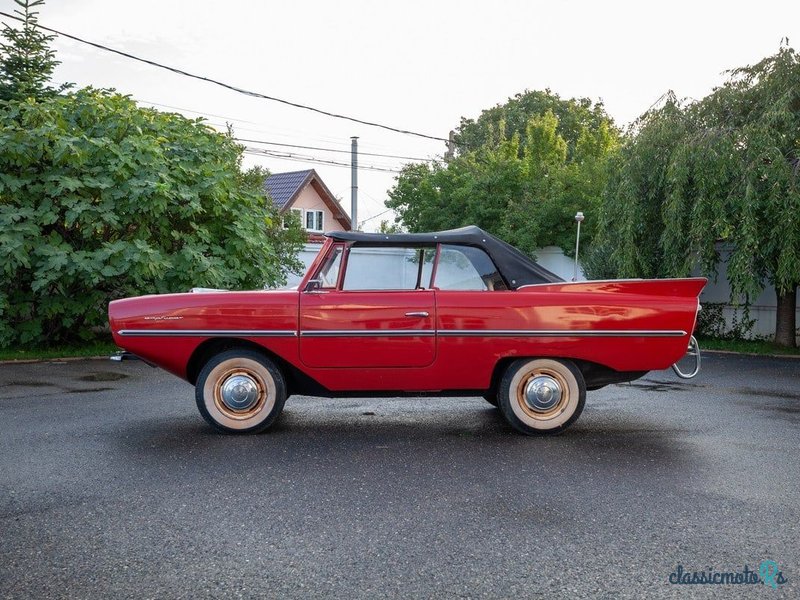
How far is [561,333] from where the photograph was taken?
6141 mm

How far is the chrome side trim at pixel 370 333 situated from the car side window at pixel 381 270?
15.0 inches

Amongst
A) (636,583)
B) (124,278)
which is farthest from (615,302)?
(124,278)

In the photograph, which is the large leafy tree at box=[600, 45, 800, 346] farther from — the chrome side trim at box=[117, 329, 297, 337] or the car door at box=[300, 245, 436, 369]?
the chrome side trim at box=[117, 329, 297, 337]

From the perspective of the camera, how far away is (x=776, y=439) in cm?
629

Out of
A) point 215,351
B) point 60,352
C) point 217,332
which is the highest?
point 217,332

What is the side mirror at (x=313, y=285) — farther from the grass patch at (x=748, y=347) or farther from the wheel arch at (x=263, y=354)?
the grass patch at (x=748, y=347)

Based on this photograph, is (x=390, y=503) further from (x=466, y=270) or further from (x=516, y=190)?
(x=516, y=190)

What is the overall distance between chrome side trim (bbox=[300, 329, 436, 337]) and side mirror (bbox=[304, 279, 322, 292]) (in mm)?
365

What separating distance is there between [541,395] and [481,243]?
1.37 metres

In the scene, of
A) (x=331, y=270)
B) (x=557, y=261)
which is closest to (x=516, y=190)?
(x=557, y=261)

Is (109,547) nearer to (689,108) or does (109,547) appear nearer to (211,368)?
(211,368)

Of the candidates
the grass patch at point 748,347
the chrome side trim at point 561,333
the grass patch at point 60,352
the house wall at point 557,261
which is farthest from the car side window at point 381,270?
the house wall at point 557,261

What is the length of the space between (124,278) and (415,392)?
27.1 feet

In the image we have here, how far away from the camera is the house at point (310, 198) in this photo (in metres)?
37.8
